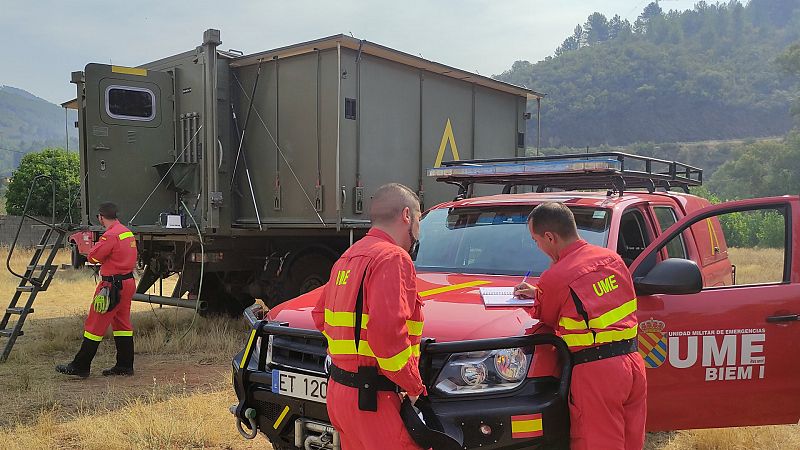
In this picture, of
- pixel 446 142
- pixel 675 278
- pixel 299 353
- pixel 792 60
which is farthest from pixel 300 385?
pixel 792 60

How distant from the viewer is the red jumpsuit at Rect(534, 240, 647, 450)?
109 inches

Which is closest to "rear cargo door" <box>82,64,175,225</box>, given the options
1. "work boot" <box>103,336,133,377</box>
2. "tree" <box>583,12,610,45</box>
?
"work boot" <box>103,336,133,377</box>

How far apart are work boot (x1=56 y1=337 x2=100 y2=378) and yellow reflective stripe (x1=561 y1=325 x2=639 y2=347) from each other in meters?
5.18

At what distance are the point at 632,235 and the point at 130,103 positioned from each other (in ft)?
21.0

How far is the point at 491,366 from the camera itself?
2.93 meters

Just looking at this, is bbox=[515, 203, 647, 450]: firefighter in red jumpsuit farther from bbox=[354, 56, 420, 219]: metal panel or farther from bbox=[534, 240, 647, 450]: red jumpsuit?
bbox=[354, 56, 420, 219]: metal panel

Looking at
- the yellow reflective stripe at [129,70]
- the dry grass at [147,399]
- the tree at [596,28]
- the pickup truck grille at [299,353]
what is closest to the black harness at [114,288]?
the dry grass at [147,399]

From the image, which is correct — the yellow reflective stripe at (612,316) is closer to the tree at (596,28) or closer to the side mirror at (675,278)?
the side mirror at (675,278)

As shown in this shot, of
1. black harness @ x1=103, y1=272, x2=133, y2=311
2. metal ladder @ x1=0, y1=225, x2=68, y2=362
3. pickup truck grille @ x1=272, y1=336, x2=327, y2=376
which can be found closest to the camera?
pickup truck grille @ x1=272, y1=336, x2=327, y2=376

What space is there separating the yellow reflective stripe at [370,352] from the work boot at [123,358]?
15.5 ft

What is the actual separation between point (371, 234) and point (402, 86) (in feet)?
18.0

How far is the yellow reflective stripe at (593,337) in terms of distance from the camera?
9.29 ft

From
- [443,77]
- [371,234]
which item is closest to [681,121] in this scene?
[443,77]

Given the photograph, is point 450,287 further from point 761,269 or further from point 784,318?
point 761,269
